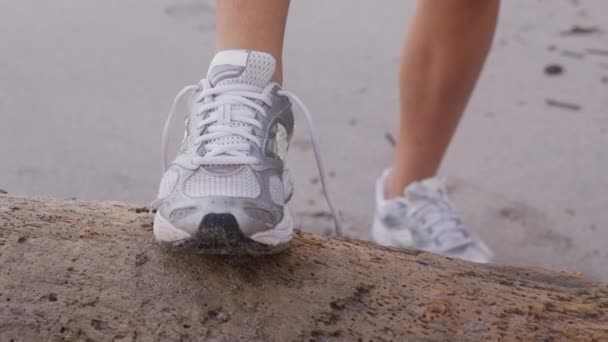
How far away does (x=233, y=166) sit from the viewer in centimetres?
103

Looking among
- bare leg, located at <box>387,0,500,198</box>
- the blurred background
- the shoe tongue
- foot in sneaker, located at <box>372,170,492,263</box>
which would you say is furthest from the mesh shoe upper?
the blurred background

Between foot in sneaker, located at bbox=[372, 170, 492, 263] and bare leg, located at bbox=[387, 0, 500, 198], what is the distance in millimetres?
44

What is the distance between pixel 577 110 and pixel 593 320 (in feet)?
4.80

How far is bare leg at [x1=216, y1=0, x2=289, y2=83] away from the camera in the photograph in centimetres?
113

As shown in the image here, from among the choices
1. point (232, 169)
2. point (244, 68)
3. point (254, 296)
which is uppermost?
point (244, 68)

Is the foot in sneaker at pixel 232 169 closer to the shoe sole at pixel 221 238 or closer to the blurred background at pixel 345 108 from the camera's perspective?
the shoe sole at pixel 221 238

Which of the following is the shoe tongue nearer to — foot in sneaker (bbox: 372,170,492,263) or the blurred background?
foot in sneaker (bbox: 372,170,492,263)

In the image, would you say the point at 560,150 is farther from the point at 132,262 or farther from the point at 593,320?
the point at 132,262

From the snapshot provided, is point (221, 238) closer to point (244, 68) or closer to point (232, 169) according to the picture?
point (232, 169)

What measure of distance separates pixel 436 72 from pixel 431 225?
36 cm

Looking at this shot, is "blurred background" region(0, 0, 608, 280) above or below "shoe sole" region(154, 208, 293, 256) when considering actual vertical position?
above

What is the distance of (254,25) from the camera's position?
1136 millimetres

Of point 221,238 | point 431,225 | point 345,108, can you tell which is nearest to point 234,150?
point 221,238

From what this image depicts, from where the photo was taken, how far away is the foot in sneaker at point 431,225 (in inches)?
68.4
